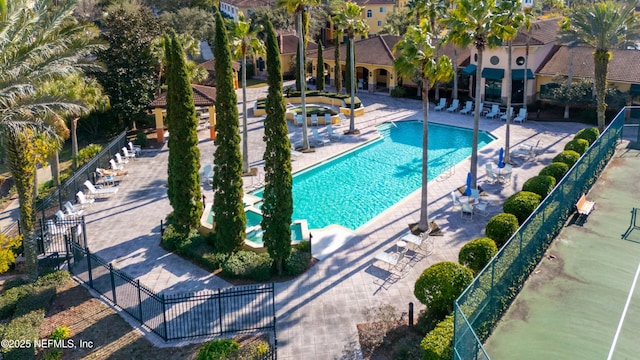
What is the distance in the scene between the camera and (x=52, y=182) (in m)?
27.2

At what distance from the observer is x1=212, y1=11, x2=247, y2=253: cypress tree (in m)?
17.4

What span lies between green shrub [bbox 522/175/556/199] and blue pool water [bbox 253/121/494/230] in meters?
5.19

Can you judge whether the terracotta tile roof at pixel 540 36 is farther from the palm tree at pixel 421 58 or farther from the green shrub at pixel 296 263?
the green shrub at pixel 296 263

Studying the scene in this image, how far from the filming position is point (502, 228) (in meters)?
17.4

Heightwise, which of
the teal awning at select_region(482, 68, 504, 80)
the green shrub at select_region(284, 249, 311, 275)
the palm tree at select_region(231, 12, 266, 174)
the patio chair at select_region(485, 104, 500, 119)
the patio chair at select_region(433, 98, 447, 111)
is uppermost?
the palm tree at select_region(231, 12, 266, 174)

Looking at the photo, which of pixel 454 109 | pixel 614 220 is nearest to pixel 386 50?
pixel 454 109

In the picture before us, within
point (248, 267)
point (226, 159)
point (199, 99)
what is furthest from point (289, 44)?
point (248, 267)

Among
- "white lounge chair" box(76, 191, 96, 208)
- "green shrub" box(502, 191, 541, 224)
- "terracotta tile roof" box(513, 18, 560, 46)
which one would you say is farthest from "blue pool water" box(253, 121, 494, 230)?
"terracotta tile roof" box(513, 18, 560, 46)

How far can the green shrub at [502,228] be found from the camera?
17.3 metres

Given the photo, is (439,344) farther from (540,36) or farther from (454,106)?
(540,36)

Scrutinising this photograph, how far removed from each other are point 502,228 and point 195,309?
9944 mm

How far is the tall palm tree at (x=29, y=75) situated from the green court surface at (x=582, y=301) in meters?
14.5

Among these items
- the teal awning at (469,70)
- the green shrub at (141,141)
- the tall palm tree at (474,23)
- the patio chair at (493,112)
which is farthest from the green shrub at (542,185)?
the green shrub at (141,141)

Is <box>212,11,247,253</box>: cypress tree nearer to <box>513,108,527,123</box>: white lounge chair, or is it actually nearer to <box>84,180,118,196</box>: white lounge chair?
<box>84,180,118,196</box>: white lounge chair
